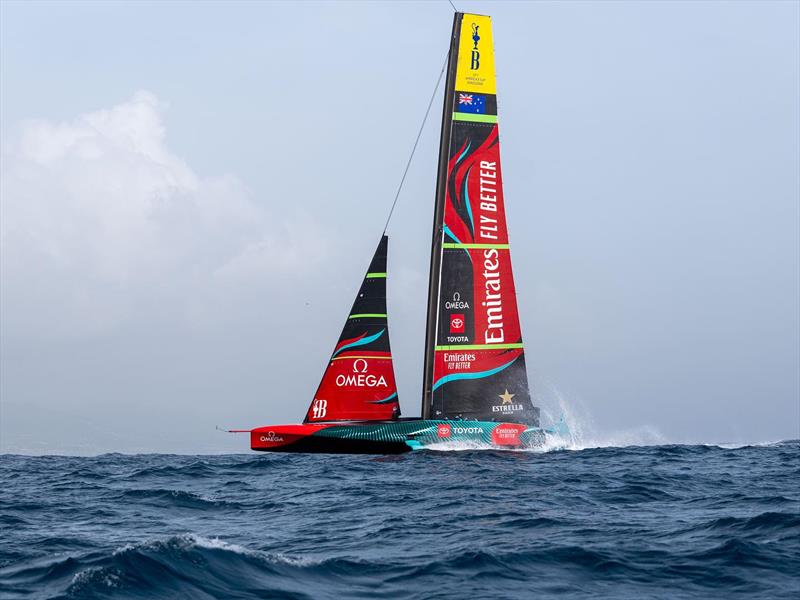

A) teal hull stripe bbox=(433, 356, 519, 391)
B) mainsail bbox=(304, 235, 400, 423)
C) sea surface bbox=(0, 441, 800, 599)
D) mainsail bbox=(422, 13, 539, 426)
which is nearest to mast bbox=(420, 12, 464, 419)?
mainsail bbox=(422, 13, 539, 426)

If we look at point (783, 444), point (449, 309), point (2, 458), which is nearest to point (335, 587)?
point (449, 309)

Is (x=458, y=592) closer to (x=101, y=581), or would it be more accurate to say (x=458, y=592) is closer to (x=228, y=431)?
(x=101, y=581)

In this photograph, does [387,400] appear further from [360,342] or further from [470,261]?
[470,261]

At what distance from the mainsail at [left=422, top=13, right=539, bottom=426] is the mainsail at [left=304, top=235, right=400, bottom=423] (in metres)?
1.66

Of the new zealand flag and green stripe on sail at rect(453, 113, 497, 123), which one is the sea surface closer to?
green stripe on sail at rect(453, 113, 497, 123)

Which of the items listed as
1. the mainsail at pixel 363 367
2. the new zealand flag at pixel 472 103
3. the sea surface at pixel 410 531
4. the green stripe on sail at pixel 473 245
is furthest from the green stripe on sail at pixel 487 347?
the new zealand flag at pixel 472 103

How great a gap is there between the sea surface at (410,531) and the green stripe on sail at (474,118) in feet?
34.1

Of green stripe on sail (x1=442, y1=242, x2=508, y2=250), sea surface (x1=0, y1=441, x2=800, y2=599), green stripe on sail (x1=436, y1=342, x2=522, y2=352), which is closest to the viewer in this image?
sea surface (x1=0, y1=441, x2=800, y2=599)

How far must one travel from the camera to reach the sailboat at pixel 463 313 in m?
27.6

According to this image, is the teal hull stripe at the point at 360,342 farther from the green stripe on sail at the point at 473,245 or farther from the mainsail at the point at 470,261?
the green stripe on sail at the point at 473,245

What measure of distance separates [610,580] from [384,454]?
51.4 ft

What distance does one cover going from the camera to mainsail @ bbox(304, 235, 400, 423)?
27.5m

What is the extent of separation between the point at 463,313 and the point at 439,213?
3.16 metres

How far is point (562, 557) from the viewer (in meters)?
12.5
